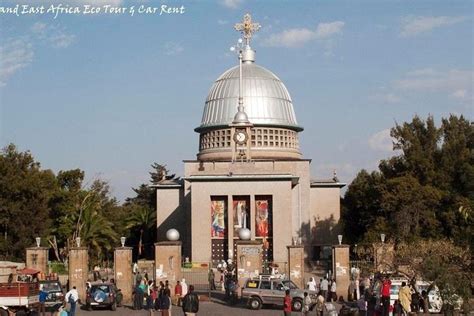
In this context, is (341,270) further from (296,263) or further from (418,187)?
(418,187)

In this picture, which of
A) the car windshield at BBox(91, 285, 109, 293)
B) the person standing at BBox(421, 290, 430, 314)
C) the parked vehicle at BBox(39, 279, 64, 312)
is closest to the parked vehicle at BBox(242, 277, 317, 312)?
the person standing at BBox(421, 290, 430, 314)

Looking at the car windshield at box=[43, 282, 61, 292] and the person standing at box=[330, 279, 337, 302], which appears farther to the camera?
the person standing at box=[330, 279, 337, 302]

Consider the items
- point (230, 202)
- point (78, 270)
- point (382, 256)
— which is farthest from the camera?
point (230, 202)

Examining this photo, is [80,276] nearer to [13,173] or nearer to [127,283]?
[127,283]

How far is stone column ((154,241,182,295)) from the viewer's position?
36.8 metres

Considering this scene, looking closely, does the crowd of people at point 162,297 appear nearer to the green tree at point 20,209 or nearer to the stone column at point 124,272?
the stone column at point 124,272

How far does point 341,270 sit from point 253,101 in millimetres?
36118

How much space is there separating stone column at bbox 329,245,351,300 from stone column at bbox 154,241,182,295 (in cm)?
695

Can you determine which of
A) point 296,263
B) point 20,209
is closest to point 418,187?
point 296,263

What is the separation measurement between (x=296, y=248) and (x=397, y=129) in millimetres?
26091

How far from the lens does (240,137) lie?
62.9 meters

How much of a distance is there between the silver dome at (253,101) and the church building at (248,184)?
9 centimetres

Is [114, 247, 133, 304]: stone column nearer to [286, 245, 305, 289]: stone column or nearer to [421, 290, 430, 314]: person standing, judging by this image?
[286, 245, 305, 289]: stone column

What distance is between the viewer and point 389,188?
55.8 metres
